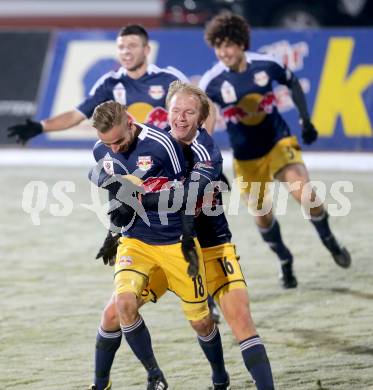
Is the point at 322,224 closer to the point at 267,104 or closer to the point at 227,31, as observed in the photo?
the point at 267,104

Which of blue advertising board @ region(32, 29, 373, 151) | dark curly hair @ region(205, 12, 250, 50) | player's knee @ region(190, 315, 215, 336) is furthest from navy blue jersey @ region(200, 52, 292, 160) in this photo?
blue advertising board @ region(32, 29, 373, 151)

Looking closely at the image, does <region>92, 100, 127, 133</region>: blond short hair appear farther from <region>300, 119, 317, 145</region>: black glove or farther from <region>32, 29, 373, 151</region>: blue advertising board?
<region>32, 29, 373, 151</region>: blue advertising board

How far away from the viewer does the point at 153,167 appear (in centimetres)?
607

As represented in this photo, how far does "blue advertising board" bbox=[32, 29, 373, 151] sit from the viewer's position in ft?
49.3

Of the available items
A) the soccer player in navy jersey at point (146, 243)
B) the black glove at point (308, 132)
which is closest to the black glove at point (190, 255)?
the soccer player in navy jersey at point (146, 243)

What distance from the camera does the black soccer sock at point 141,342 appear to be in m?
6.00

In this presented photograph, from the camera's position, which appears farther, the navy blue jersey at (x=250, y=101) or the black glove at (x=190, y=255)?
the navy blue jersey at (x=250, y=101)

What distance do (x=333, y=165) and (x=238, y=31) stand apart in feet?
20.6

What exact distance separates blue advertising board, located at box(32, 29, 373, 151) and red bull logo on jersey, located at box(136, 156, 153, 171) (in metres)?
8.70

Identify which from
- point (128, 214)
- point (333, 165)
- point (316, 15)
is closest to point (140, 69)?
point (128, 214)

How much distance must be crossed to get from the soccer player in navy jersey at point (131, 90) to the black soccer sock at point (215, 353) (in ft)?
8.06

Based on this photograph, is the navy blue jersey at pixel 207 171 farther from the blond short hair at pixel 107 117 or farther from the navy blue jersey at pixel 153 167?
the blond short hair at pixel 107 117

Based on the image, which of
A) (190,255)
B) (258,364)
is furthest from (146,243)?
(258,364)

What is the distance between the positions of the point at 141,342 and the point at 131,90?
279 cm
